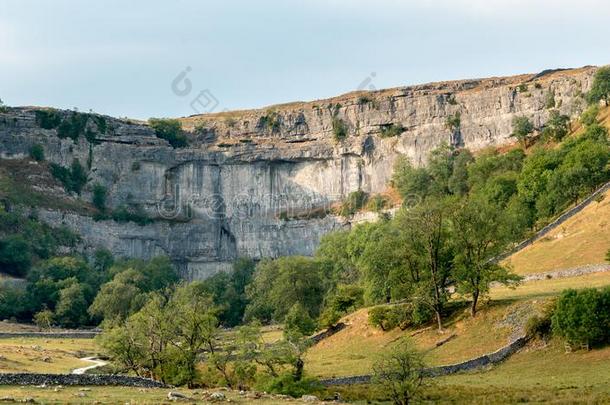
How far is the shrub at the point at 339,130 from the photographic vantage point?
447 ft

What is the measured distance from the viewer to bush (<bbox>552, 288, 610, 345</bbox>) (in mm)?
47469

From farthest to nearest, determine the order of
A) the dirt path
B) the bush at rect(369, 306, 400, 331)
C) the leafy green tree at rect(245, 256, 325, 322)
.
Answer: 1. the leafy green tree at rect(245, 256, 325, 322)
2. the bush at rect(369, 306, 400, 331)
3. the dirt path

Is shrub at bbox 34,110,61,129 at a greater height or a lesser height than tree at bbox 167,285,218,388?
greater

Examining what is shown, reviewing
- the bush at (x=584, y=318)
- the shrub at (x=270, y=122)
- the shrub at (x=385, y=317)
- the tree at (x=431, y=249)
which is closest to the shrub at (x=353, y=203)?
the shrub at (x=270, y=122)

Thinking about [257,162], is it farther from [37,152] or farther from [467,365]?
[467,365]

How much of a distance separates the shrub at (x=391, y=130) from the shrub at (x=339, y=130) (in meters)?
5.60

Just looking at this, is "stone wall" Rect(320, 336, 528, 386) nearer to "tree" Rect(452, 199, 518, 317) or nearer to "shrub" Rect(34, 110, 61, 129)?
"tree" Rect(452, 199, 518, 317)

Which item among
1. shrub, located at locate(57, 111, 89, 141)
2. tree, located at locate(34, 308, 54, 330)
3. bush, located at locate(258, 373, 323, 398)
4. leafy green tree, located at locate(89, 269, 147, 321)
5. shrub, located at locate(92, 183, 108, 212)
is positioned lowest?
tree, located at locate(34, 308, 54, 330)

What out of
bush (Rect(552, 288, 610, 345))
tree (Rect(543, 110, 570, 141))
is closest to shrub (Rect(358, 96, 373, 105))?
tree (Rect(543, 110, 570, 141))

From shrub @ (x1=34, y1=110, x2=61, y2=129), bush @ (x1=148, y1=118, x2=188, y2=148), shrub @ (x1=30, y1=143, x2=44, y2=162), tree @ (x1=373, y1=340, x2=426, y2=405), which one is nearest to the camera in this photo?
tree @ (x1=373, y1=340, x2=426, y2=405)

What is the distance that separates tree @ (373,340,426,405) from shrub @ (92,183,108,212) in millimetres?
99207

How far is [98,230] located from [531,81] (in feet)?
209

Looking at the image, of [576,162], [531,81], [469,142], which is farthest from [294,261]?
[531,81]

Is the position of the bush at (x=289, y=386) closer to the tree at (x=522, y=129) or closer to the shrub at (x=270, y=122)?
the tree at (x=522, y=129)
